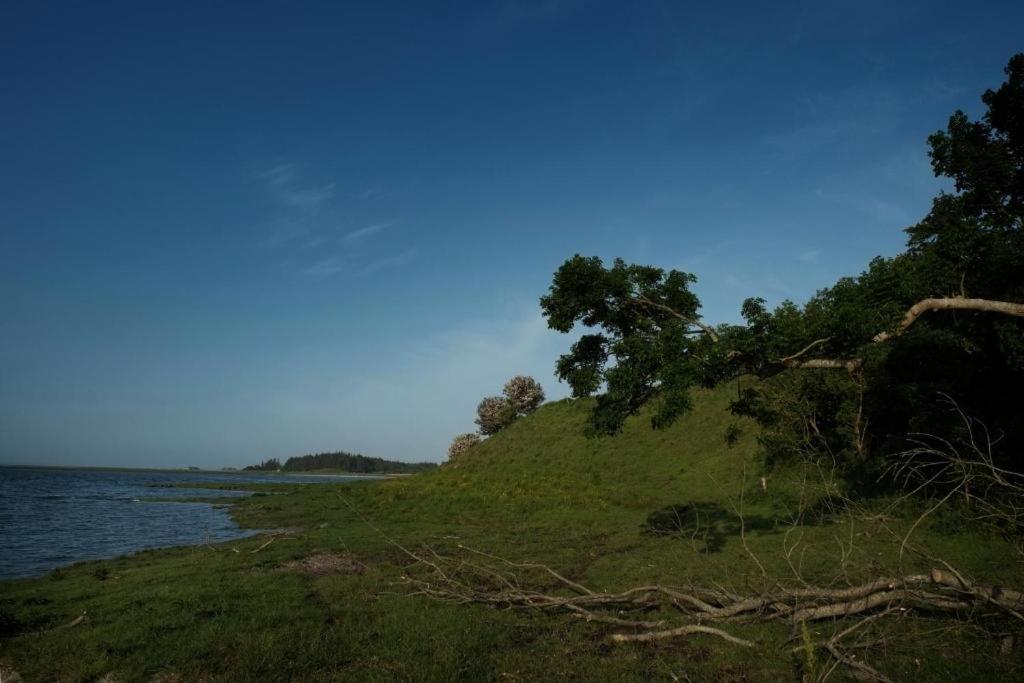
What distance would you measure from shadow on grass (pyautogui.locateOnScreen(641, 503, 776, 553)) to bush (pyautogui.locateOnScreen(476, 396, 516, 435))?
199 ft

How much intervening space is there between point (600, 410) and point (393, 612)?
23.1ft

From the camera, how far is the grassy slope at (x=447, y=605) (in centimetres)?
795

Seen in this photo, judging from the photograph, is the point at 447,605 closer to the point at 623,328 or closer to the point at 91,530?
the point at 623,328

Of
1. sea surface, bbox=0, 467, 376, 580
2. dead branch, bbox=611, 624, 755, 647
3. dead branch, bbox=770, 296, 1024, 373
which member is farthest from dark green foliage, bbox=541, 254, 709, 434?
sea surface, bbox=0, 467, 376, 580

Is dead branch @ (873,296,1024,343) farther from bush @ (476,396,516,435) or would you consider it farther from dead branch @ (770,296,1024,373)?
bush @ (476,396,516,435)

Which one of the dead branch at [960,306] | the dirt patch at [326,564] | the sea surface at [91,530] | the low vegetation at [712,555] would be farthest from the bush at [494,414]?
the dead branch at [960,306]

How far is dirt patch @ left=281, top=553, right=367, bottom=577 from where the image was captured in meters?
16.1

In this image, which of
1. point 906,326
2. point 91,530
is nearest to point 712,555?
point 906,326

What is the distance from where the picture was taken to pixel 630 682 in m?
7.23

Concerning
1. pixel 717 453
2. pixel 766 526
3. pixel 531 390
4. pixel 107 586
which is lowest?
pixel 107 586

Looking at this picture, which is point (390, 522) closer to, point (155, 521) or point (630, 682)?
point (155, 521)

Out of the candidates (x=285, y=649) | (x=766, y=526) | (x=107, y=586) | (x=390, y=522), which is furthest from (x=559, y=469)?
(x=285, y=649)

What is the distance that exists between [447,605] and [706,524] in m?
13.4

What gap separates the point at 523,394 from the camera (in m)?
92.1
